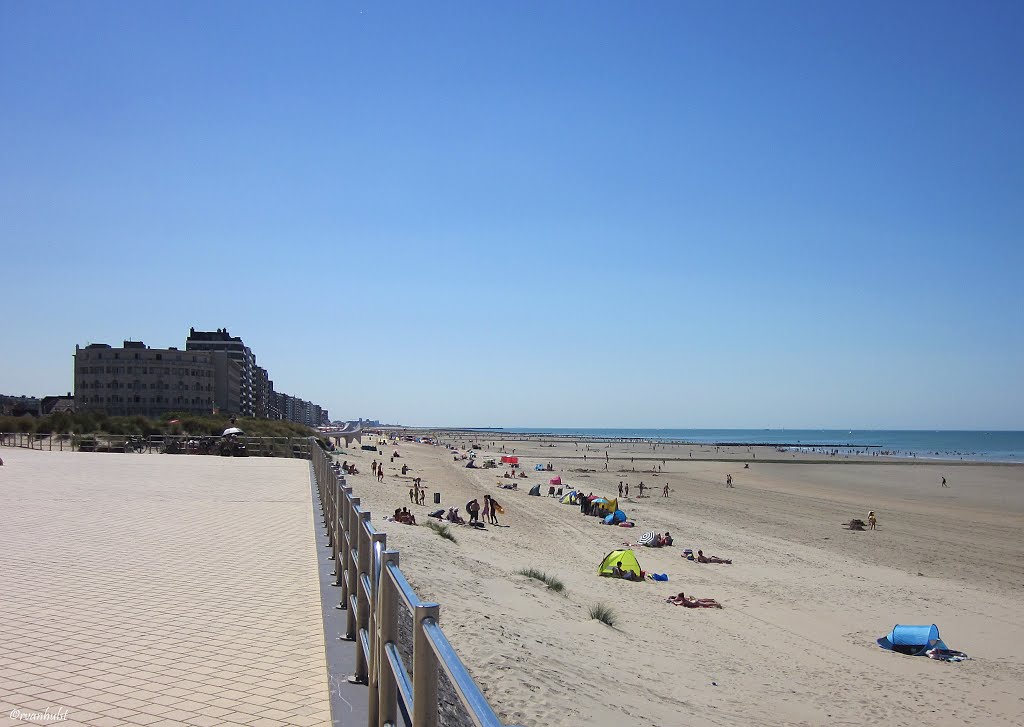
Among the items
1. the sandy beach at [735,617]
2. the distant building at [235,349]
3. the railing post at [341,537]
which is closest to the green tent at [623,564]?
the sandy beach at [735,617]

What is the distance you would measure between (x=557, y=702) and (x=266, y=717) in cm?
375

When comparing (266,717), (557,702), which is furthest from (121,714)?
(557,702)

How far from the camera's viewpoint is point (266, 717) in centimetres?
391

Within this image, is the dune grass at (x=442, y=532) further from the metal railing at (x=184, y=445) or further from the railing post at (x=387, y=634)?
the railing post at (x=387, y=634)

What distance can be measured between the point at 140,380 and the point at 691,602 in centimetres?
8821

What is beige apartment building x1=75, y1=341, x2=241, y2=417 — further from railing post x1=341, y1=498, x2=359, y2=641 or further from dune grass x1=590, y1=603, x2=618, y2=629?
railing post x1=341, y1=498, x2=359, y2=641

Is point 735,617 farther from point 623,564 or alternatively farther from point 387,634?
point 387,634

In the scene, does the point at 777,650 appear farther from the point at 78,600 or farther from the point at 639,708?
the point at 78,600

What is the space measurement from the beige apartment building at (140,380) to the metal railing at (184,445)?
176 feet

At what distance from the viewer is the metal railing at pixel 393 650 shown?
1955mm

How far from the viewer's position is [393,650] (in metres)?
3.05

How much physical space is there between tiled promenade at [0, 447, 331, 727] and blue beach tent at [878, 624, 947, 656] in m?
9.30

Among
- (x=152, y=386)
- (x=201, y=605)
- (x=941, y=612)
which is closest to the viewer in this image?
(x=201, y=605)

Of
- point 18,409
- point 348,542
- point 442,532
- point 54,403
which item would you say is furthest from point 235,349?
point 348,542
